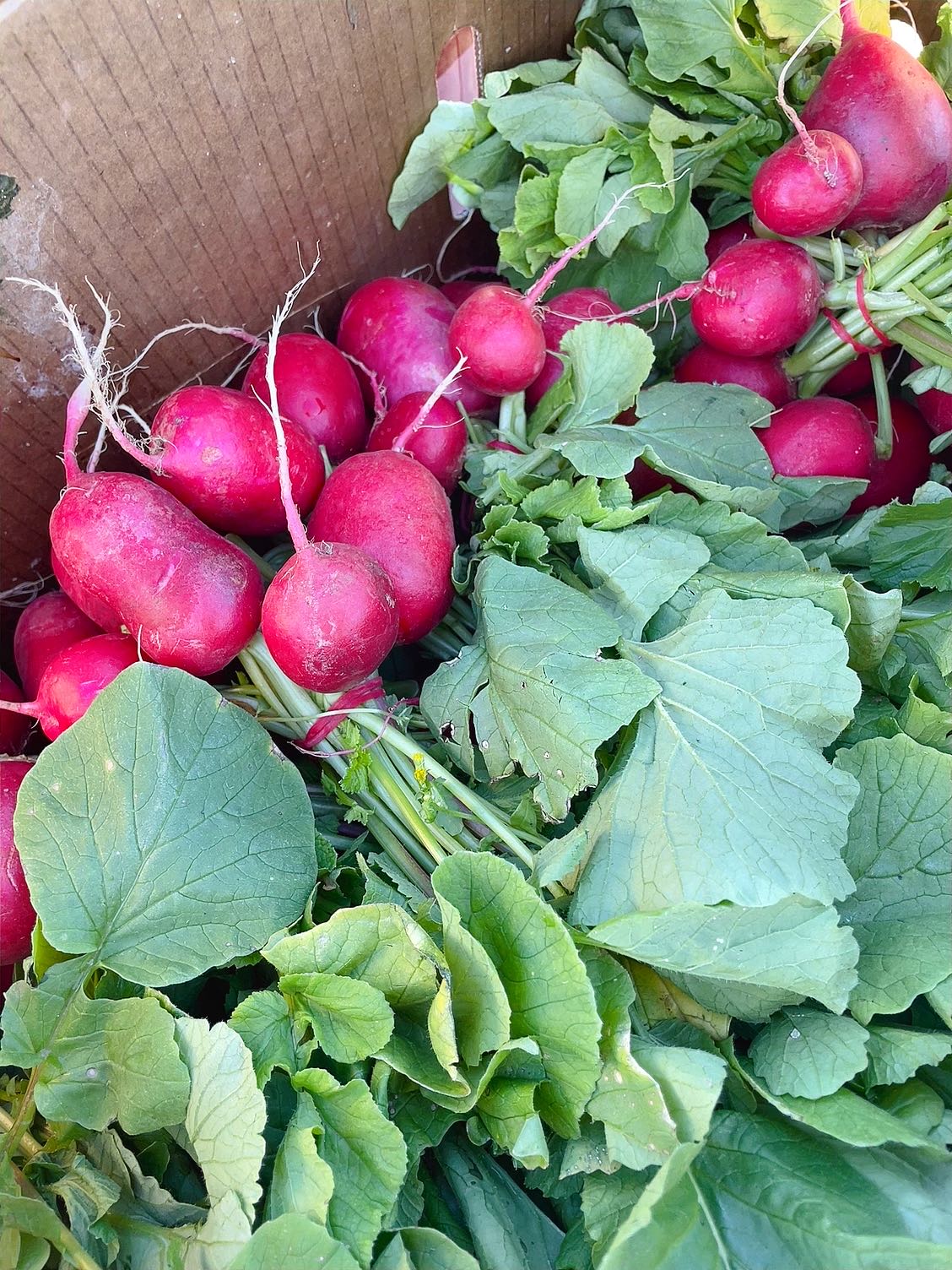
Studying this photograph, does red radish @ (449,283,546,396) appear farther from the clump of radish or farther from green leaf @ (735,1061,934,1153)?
green leaf @ (735,1061,934,1153)

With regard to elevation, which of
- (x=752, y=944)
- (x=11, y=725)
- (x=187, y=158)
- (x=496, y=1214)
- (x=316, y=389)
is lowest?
(x=496, y=1214)

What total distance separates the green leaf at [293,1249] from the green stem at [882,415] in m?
1.20

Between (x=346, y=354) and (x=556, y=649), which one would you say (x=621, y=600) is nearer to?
(x=556, y=649)

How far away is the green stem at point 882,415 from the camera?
1322 mm

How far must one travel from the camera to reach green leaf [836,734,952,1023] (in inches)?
32.1

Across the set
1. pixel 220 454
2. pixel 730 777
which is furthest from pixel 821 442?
pixel 220 454

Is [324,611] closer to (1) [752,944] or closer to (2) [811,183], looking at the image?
(1) [752,944]

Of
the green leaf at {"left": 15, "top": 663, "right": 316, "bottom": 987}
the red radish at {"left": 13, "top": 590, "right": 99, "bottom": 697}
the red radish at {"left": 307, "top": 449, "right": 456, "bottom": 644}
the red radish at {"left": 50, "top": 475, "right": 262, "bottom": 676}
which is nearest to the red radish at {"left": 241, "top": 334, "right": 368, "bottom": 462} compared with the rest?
the red radish at {"left": 307, "top": 449, "right": 456, "bottom": 644}

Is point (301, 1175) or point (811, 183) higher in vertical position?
point (811, 183)

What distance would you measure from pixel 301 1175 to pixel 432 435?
838mm

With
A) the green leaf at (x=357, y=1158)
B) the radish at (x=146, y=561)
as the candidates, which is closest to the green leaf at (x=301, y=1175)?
the green leaf at (x=357, y=1158)

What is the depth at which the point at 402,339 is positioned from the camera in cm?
134

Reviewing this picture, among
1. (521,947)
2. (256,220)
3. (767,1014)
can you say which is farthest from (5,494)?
(767,1014)

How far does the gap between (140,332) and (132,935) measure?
76 cm
